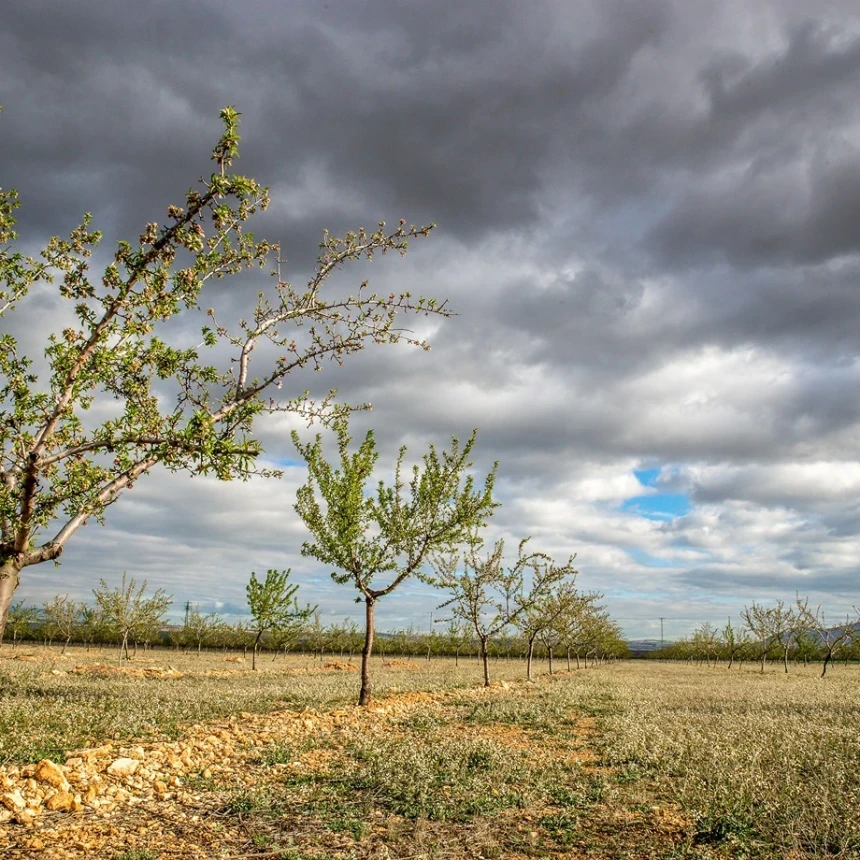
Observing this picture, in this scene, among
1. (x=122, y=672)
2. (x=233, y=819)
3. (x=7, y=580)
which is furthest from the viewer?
(x=122, y=672)

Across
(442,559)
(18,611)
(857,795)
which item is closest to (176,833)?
(857,795)

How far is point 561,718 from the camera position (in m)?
18.9

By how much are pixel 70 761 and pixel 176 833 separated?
3.74 metres

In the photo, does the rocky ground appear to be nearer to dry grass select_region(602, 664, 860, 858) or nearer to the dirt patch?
dry grass select_region(602, 664, 860, 858)

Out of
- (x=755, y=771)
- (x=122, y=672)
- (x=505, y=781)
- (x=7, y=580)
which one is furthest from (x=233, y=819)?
(x=122, y=672)

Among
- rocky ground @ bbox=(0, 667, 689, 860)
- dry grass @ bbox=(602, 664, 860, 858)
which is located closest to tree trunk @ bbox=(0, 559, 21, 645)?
rocky ground @ bbox=(0, 667, 689, 860)

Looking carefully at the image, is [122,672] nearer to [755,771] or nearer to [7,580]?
[7,580]

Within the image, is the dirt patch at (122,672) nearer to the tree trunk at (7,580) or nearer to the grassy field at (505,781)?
the grassy field at (505,781)

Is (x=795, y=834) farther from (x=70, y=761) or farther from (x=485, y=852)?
(x=70, y=761)

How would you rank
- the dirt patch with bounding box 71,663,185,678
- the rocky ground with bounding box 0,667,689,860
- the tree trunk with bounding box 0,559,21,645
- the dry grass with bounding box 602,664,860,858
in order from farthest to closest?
the dirt patch with bounding box 71,663,185,678 < the dry grass with bounding box 602,664,860,858 < the rocky ground with bounding box 0,667,689,860 < the tree trunk with bounding box 0,559,21,645

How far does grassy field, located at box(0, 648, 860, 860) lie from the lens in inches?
311

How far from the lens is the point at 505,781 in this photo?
10789 millimetres

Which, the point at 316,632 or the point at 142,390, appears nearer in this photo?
the point at 142,390

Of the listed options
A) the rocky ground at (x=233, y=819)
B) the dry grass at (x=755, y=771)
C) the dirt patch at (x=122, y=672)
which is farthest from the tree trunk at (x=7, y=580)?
the dirt patch at (x=122, y=672)
